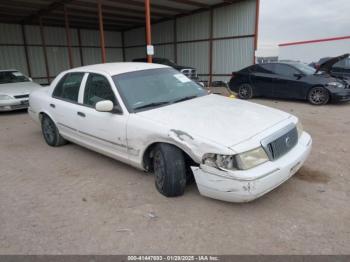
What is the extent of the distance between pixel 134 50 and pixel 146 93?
1962cm

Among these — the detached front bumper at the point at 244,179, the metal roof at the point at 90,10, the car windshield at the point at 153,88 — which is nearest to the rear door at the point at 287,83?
the car windshield at the point at 153,88

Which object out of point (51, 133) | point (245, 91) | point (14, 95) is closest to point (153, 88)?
point (51, 133)

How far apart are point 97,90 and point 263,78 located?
7.27 meters

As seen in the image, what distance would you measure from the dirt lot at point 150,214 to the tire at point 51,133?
81 centimetres

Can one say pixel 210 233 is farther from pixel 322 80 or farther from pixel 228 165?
pixel 322 80

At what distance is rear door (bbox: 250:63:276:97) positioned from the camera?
9594 mm

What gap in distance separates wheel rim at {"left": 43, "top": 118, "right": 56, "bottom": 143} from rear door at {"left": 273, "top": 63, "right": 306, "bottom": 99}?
7.32 meters

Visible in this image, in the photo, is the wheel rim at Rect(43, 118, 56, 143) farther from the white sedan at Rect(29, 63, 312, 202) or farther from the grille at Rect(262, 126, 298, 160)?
the grille at Rect(262, 126, 298, 160)

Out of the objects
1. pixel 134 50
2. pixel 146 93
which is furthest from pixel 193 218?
pixel 134 50

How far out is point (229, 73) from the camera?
625 inches

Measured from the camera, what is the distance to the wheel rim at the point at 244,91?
408 inches

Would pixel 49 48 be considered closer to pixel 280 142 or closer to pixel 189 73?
pixel 189 73

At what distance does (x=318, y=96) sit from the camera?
866 cm

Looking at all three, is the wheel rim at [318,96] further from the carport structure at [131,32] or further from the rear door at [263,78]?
the carport structure at [131,32]
